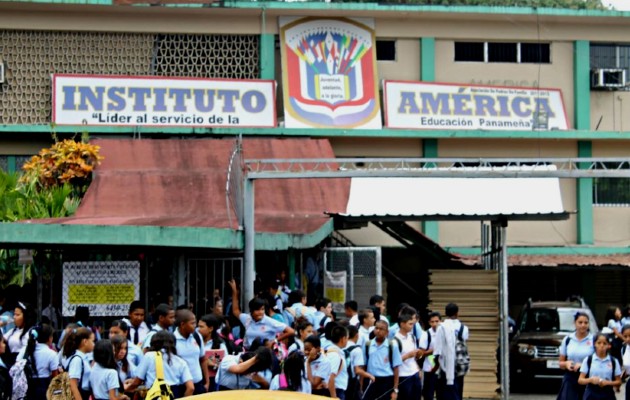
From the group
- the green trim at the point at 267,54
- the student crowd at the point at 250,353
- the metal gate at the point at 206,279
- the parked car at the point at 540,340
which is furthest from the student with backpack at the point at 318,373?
the green trim at the point at 267,54

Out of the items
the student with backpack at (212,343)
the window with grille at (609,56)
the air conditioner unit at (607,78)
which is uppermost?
the window with grille at (609,56)

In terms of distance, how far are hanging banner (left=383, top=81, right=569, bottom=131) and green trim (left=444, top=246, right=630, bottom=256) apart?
123 inches

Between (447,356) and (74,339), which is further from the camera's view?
(447,356)

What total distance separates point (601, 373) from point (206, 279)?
26.6 feet

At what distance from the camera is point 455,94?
3216 cm

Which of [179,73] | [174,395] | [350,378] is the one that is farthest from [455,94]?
[174,395]

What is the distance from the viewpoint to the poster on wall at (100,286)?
66.0 feet

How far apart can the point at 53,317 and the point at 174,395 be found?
800 centimetres

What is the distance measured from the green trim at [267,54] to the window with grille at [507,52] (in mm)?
5120

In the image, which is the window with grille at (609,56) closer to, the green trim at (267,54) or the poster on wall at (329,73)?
the poster on wall at (329,73)

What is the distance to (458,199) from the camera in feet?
78.2

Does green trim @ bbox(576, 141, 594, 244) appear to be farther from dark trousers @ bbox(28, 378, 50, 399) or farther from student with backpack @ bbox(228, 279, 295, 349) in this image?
dark trousers @ bbox(28, 378, 50, 399)

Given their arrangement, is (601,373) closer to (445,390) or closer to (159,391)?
(445,390)

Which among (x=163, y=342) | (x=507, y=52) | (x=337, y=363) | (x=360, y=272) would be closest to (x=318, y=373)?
(x=337, y=363)
